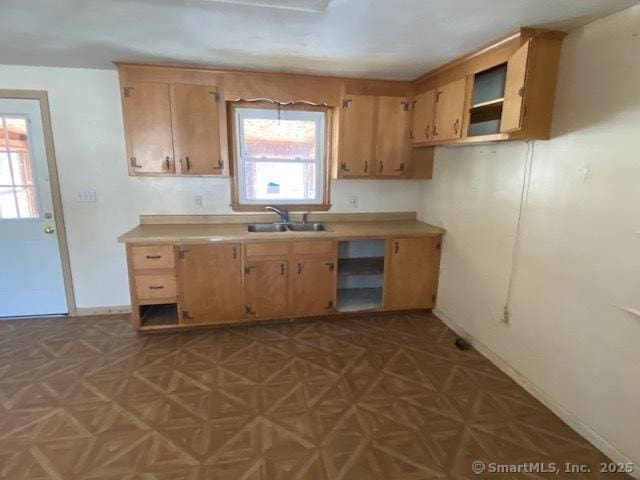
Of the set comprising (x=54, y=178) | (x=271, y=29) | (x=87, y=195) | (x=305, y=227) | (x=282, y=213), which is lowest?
(x=305, y=227)

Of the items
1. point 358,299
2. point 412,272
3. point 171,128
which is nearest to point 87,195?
point 171,128

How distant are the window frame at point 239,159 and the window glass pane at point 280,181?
7 centimetres

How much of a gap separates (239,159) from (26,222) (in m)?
1.95

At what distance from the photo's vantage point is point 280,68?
9.66 ft

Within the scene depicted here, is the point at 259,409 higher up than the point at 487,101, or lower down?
lower down

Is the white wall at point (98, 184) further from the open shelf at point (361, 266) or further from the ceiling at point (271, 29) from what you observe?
the open shelf at point (361, 266)

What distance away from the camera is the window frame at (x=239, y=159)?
333cm

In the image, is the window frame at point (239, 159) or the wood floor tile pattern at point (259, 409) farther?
the window frame at point (239, 159)

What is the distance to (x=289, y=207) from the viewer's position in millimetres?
3604

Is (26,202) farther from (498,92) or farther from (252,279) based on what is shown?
(498,92)

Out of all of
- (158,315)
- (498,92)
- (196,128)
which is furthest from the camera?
(158,315)

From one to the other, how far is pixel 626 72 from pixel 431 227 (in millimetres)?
1950

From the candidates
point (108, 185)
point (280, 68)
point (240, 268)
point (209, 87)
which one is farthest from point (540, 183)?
point (108, 185)

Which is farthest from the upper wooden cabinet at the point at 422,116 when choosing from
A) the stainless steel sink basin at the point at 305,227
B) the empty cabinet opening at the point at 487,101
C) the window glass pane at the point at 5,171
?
the window glass pane at the point at 5,171
